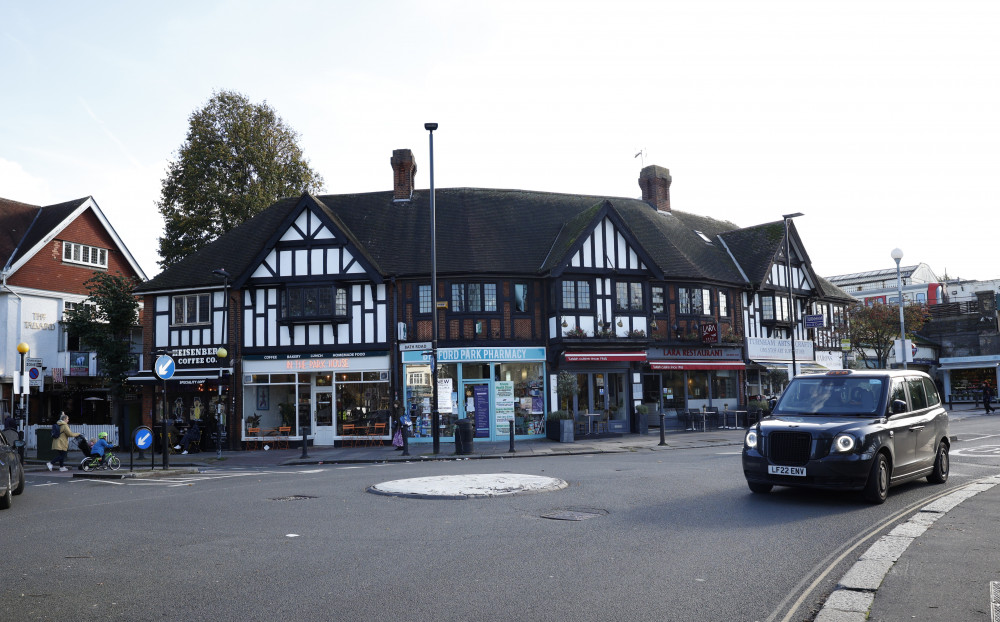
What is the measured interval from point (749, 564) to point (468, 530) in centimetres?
326

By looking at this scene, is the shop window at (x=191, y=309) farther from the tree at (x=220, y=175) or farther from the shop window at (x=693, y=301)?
the shop window at (x=693, y=301)

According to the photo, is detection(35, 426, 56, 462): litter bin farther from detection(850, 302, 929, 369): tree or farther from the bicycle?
detection(850, 302, 929, 369): tree

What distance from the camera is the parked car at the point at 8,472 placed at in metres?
11.8

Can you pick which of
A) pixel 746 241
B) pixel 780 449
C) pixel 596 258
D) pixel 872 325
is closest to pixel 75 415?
pixel 596 258

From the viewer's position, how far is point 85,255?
37.7 meters

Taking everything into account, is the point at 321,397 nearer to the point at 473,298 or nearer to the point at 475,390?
the point at 475,390

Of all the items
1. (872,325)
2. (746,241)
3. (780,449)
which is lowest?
(780,449)

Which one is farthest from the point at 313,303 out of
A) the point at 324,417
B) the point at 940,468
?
the point at 940,468

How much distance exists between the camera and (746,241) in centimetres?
3606

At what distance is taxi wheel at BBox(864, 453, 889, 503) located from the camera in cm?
988

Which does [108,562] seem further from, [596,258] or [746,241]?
[746,241]

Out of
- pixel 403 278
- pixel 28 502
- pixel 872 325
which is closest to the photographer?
pixel 28 502

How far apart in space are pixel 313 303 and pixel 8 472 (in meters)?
16.2

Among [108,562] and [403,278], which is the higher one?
[403,278]
